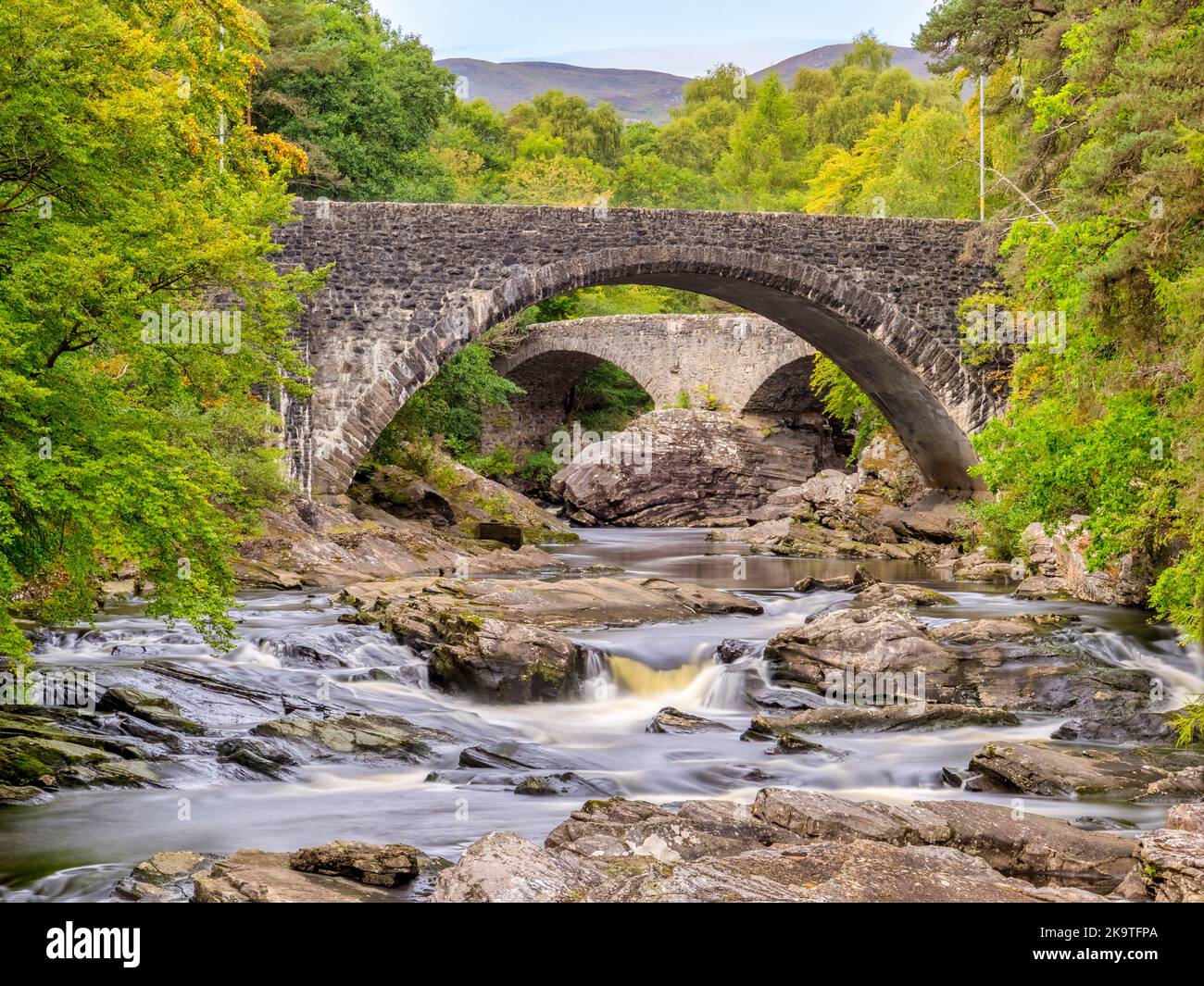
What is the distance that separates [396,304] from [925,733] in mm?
13246

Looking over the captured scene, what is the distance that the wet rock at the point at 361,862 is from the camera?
718cm

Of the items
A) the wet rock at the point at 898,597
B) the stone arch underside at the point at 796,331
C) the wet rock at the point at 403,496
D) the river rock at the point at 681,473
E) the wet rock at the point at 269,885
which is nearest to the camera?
the wet rock at the point at 269,885

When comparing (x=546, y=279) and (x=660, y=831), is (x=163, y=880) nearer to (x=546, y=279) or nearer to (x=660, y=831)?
(x=660, y=831)

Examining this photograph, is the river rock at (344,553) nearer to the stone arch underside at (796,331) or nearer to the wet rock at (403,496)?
the stone arch underside at (796,331)

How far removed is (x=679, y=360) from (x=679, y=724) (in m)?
28.9

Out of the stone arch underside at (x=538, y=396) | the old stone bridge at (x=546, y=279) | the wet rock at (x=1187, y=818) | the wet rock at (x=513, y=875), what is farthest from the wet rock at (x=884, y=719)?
the stone arch underside at (x=538, y=396)

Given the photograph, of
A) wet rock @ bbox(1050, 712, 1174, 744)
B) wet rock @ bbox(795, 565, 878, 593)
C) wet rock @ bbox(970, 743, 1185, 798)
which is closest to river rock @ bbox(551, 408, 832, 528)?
wet rock @ bbox(795, 565, 878, 593)

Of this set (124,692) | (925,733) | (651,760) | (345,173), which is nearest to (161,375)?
(124,692)

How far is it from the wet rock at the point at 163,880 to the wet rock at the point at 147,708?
315 cm

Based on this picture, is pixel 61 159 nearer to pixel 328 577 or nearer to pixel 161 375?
pixel 161 375

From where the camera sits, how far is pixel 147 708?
10.9 m

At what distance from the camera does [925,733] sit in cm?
1162

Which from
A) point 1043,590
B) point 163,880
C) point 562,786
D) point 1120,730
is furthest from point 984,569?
point 163,880

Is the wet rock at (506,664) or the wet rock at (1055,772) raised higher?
the wet rock at (506,664)
